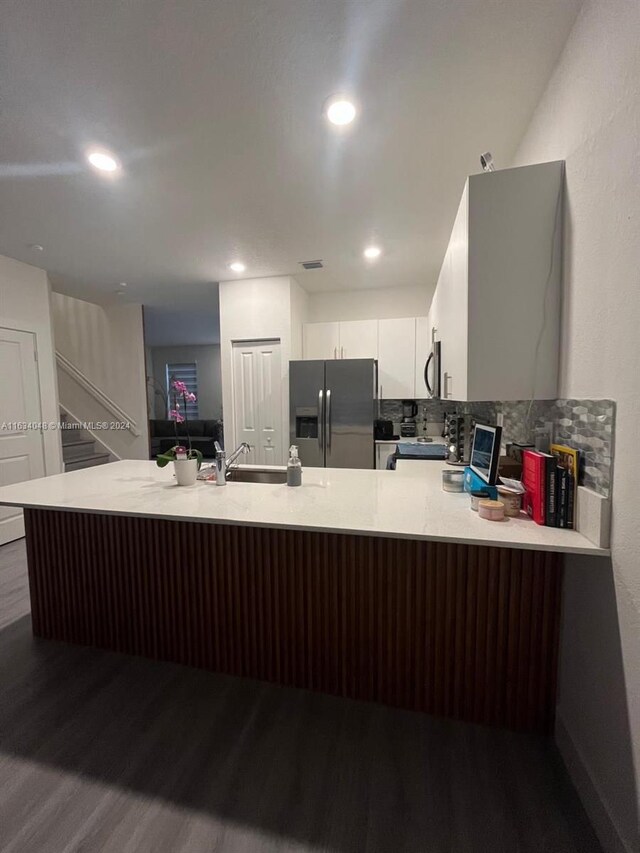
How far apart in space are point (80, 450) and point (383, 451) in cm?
408

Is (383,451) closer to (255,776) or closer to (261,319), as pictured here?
(261,319)

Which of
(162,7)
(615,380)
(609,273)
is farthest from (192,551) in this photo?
(162,7)

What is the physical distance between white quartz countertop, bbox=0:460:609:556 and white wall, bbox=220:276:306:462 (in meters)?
1.91

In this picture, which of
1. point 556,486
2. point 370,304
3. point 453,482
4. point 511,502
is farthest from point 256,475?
point 370,304

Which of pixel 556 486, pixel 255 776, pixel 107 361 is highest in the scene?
pixel 107 361

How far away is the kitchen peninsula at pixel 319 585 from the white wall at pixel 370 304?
288 centimetres

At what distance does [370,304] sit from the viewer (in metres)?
4.34

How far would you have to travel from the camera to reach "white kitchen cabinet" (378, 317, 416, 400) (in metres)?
3.82

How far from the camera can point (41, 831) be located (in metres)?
1.07

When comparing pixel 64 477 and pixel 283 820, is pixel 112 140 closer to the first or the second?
pixel 64 477

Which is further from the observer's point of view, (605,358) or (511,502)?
(511,502)

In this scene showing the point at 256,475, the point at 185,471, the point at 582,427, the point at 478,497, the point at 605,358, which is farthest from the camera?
the point at 256,475

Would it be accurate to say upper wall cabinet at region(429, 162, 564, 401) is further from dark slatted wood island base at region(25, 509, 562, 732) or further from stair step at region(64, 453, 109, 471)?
stair step at region(64, 453, 109, 471)

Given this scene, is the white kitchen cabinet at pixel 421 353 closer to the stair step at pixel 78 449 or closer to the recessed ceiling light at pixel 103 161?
the recessed ceiling light at pixel 103 161
